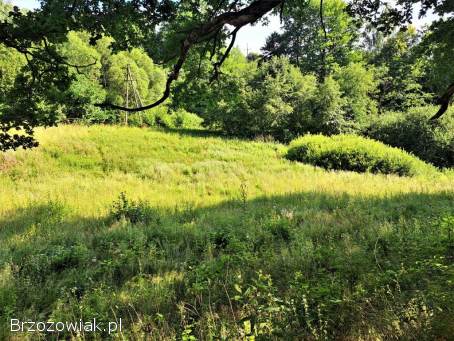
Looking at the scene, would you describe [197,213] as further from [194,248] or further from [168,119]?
[168,119]

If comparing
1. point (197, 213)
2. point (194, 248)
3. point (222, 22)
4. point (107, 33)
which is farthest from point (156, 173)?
point (222, 22)

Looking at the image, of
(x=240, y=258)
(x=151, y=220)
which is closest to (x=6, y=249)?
(x=151, y=220)

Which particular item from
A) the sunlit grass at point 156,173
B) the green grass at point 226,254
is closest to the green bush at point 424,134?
the sunlit grass at point 156,173

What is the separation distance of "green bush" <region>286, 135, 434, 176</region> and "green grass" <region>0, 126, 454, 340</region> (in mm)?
5246

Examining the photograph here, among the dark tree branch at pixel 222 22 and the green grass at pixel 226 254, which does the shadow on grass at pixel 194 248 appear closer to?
the green grass at pixel 226 254

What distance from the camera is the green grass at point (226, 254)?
3096 mm

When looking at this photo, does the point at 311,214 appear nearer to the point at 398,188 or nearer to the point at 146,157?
the point at 398,188

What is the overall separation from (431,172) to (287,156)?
7.90m

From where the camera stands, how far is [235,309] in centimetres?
384

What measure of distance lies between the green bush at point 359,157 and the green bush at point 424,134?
439cm

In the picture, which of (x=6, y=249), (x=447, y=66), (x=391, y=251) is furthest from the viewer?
(x=447, y=66)

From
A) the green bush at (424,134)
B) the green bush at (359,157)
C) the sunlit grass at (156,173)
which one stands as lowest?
the sunlit grass at (156,173)

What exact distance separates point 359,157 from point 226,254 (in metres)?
16.0

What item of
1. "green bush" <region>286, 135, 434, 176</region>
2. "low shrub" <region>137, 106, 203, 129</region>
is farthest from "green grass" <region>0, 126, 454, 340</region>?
"low shrub" <region>137, 106, 203, 129</region>
